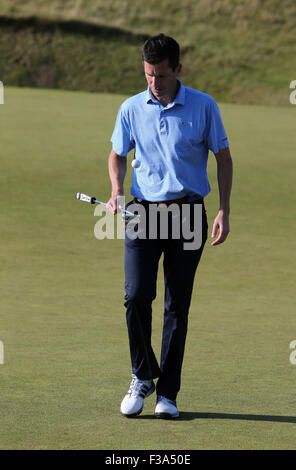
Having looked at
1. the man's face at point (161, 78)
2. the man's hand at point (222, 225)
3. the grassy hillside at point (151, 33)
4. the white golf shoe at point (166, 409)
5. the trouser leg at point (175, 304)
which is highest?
the grassy hillside at point (151, 33)

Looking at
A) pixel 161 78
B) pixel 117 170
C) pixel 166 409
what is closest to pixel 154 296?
pixel 166 409

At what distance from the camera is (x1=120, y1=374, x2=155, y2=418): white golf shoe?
592 centimetres

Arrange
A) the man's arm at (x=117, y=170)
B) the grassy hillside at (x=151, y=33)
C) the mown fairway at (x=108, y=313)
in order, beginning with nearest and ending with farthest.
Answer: the mown fairway at (x=108, y=313) → the man's arm at (x=117, y=170) → the grassy hillside at (x=151, y=33)

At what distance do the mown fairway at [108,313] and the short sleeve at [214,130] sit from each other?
1.45 m

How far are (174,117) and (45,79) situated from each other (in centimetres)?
3764

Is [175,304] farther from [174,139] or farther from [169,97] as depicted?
[169,97]

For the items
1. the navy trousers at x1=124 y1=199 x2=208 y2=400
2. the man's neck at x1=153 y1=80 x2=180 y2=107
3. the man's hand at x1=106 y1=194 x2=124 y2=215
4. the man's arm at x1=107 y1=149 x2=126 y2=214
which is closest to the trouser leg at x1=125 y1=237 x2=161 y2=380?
the navy trousers at x1=124 y1=199 x2=208 y2=400

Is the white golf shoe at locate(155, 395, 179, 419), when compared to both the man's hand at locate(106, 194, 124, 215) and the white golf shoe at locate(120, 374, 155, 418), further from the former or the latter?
the man's hand at locate(106, 194, 124, 215)

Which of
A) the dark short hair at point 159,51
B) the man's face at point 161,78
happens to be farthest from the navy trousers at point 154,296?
the dark short hair at point 159,51

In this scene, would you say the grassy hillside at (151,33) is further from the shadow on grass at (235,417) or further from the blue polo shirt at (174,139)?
the shadow on grass at (235,417)

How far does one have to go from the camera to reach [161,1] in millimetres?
53250

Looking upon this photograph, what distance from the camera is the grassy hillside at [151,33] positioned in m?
43.0

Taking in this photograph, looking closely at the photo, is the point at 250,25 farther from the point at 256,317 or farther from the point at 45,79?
the point at 256,317

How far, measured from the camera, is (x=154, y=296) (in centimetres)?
610
